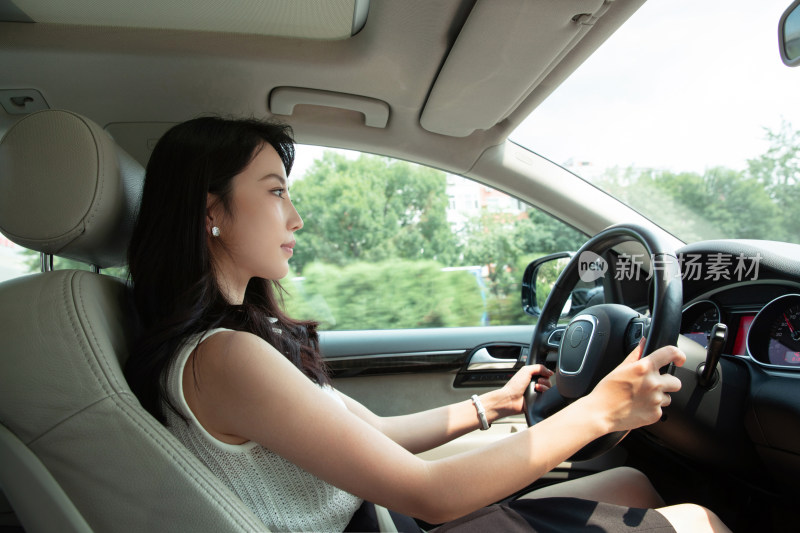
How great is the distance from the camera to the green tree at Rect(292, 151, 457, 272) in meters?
3.02

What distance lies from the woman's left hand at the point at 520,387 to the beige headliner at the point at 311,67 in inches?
31.4

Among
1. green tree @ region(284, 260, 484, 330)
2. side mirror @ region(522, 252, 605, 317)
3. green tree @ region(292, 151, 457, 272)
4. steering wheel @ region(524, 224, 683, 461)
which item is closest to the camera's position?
steering wheel @ region(524, 224, 683, 461)

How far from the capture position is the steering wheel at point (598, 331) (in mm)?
1104

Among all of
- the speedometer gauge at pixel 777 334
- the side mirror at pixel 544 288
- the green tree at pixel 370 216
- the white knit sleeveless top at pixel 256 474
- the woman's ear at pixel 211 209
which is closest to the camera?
the white knit sleeveless top at pixel 256 474

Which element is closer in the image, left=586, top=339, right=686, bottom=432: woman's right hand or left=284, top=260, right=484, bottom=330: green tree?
left=586, top=339, right=686, bottom=432: woman's right hand

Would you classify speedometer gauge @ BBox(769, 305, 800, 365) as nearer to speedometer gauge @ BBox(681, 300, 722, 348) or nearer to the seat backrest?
speedometer gauge @ BBox(681, 300, 722, 348)

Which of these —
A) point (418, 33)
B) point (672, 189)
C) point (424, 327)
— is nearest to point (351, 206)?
point (424, 327)

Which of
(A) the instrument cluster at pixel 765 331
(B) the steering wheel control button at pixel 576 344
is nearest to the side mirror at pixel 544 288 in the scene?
(A) the instrument cluster at pixel 765 331

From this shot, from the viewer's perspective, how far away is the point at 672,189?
2.72 m

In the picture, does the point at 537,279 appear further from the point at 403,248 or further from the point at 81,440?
the point at 81,440

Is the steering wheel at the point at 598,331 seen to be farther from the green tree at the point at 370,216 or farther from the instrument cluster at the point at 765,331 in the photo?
the green tree at the point at 370,216

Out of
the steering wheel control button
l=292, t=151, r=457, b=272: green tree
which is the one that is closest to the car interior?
the steering wheel control button

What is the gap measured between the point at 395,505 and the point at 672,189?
235cm

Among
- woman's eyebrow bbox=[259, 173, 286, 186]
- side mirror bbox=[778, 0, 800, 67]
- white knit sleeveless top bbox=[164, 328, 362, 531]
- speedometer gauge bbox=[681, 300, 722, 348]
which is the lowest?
white knit sleeveless top bbox=[164, 328, 362, 531]
